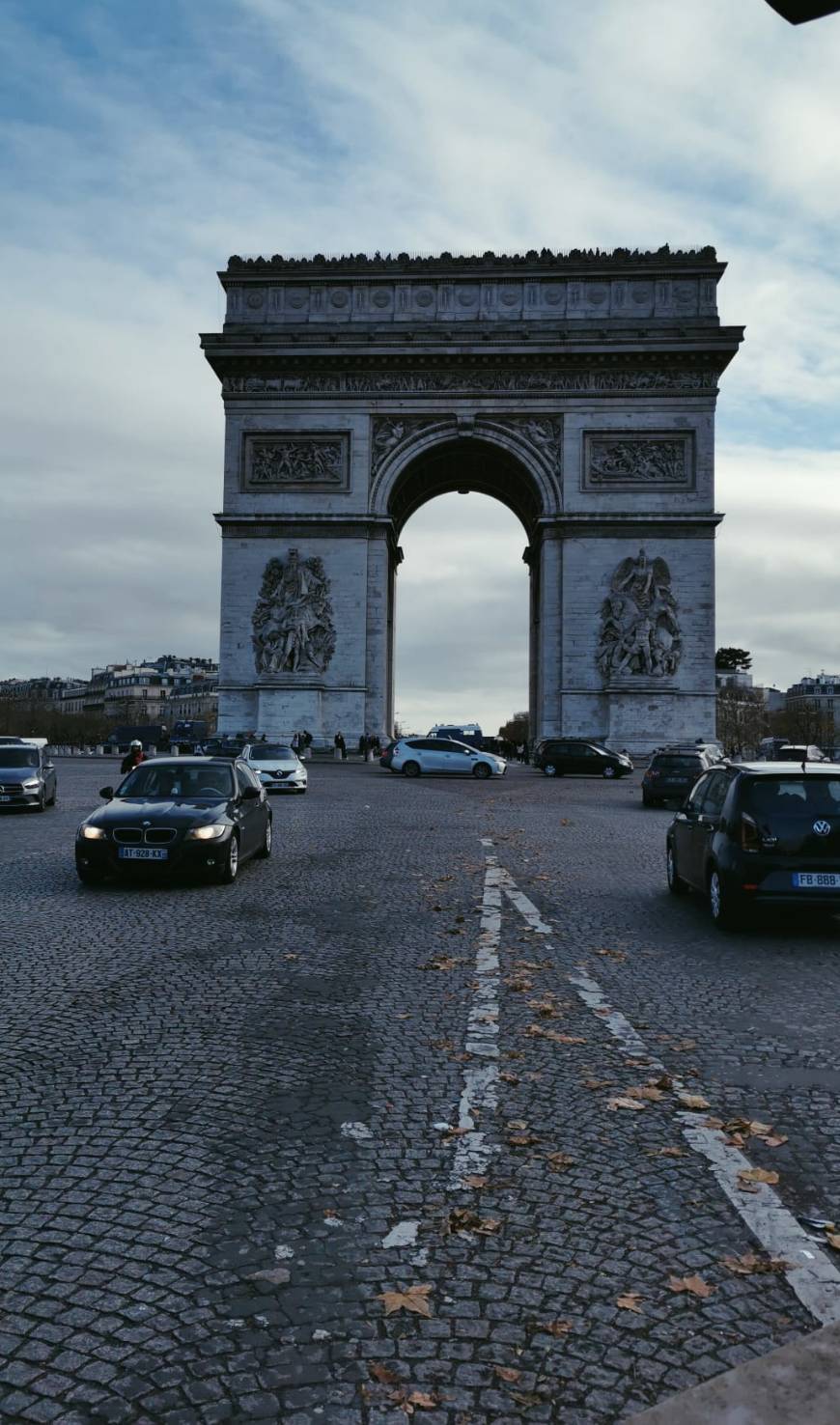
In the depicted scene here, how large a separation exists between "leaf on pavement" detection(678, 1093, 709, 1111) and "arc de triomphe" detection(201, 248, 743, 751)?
4033 centimetres

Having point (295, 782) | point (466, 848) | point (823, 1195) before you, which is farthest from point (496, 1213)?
point (295, 782)

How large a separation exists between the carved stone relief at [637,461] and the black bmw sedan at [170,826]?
36.1 meters

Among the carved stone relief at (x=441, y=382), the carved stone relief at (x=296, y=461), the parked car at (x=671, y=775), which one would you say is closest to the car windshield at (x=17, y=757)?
the parked car at (x=671, y=775)

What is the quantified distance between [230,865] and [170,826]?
752 mm

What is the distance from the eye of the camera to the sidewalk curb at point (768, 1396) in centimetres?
236

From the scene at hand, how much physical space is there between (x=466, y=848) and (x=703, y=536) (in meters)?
32.7

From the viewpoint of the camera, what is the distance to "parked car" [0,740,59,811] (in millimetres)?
21719

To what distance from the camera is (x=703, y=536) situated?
148 feet

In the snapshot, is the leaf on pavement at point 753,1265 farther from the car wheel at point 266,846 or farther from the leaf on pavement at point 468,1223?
the car wheel at point 266,846

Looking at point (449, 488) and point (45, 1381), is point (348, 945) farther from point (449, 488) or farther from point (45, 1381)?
point (449, 488)

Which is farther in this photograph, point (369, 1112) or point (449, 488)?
point (449, 488)

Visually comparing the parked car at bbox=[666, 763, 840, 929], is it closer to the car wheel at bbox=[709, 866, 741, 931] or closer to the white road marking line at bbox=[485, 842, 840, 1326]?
the car wheel at bbox=[709, 866, 741, 931]

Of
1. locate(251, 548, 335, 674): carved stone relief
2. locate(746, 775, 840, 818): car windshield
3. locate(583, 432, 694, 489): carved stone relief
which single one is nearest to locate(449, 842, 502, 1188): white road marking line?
locate(746, 775, 840, 818): car windshield

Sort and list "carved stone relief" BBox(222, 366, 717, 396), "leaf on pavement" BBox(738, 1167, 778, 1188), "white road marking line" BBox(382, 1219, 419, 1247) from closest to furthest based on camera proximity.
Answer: "white road marking line" BBox(382, 1219, 419, 1247) < "leaf on pavement" BBox(738, 1167, 778, 1188) < "carved stone relief" BBox(222, 366, 717, 396)
